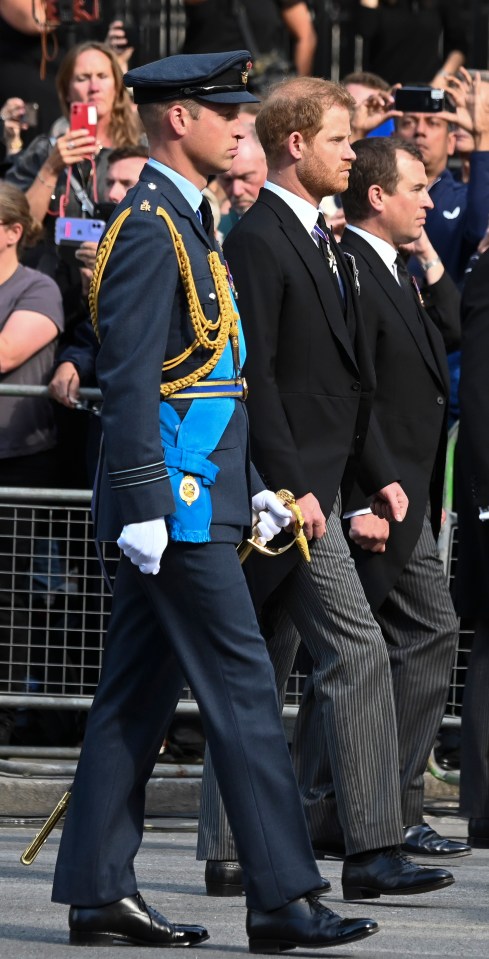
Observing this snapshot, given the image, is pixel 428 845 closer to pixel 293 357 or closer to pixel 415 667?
pixel 415 667

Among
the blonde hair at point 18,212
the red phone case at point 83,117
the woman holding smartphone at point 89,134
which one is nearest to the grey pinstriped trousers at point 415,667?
the blonde hair at point 18,212

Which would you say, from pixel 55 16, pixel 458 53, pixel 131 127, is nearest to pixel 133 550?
pixel 131 127

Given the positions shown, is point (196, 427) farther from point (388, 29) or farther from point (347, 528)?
point (388, 29)

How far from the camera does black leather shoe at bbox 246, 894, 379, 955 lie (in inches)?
166

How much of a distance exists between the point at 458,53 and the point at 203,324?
306 inches

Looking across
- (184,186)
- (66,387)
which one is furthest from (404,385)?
(184,186)

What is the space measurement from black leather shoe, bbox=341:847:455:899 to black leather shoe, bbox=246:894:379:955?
2.58 ft

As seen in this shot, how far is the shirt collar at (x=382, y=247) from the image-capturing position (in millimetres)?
6316

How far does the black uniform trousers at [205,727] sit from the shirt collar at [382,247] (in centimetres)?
219

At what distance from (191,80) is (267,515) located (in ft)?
3.52

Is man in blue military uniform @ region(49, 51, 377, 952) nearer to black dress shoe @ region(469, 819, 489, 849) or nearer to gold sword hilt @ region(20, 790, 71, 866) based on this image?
gold sword hilt @ region(20, 790, 71, 866)

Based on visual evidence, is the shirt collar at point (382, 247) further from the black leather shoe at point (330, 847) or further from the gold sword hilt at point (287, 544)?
the black leather shoe at point (330, 847)

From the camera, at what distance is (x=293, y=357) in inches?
211

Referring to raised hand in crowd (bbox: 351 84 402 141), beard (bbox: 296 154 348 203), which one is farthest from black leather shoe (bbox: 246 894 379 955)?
raised hand in crowd (bbox: 351 84 402 141)
